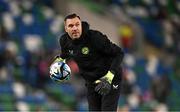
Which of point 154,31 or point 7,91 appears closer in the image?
point 7,91

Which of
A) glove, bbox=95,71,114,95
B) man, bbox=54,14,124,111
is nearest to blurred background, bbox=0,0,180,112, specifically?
man, bbox=54,14,124,111

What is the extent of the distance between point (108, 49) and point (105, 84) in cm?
50

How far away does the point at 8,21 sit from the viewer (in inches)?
646

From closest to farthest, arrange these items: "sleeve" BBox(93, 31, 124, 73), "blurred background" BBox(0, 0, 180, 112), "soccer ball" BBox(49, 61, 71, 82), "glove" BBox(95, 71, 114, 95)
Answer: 1. "glove" BBox(95, 71, 114, 95)
2. "sleeve" BBox(93, 31, 124, 73)
3. "soccer ball" BBox(49, 61, 71, 82)
4. "blurred background" BBox(0, 0, 180, 112)

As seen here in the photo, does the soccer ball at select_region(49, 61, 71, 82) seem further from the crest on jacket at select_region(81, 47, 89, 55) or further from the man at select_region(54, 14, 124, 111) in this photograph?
the crest on jacket at select_region(81, 47, 89, 55)

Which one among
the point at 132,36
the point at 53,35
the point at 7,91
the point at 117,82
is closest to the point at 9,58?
the point at 7,91

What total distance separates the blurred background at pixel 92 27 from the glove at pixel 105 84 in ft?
20.6

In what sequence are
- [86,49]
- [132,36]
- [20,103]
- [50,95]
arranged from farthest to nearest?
[132,36] < [50,95] < [20,103] < [86,49]

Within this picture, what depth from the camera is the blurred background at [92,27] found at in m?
14.9

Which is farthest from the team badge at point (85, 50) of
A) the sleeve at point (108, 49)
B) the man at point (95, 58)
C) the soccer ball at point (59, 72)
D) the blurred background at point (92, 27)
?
the blurred background at point (92, 27)

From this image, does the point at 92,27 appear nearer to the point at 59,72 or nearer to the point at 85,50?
the point at 59,72

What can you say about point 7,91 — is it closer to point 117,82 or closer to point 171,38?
point 117,82

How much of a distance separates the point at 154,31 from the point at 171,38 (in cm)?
76

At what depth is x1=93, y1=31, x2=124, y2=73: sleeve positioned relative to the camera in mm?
7738
